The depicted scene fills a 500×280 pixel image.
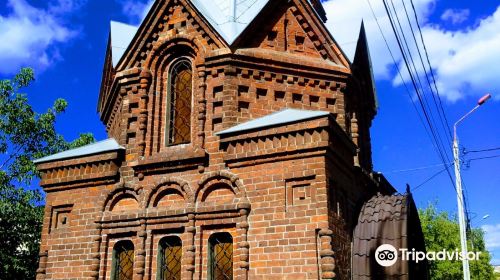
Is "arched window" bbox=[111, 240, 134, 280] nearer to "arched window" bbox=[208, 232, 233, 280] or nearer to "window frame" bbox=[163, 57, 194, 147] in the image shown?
"arched window" bbox=[208, 232, 233, 280]

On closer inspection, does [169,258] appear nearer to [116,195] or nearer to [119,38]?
[116,195]

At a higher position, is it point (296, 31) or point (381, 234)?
point (296, 31)

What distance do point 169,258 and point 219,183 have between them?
1.50 metres

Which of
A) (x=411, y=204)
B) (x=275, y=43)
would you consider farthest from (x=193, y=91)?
(x=411, y=204)

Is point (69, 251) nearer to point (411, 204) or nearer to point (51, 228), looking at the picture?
point (51, 228)

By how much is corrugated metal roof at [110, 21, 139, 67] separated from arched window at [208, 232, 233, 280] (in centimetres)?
414

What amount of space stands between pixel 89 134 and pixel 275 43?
404 inches

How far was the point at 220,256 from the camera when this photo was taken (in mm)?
8047

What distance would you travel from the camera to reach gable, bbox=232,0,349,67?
9.66 m

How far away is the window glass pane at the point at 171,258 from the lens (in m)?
8.25

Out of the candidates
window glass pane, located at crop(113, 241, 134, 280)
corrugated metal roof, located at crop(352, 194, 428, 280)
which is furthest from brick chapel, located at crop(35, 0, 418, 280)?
corrugated metal roof, located at crop(352, 194, 428, 280)

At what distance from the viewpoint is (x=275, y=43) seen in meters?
9.62

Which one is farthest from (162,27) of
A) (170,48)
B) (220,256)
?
(220,256)

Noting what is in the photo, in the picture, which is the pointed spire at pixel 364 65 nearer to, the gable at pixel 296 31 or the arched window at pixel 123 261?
the gable at pixel 296 31
